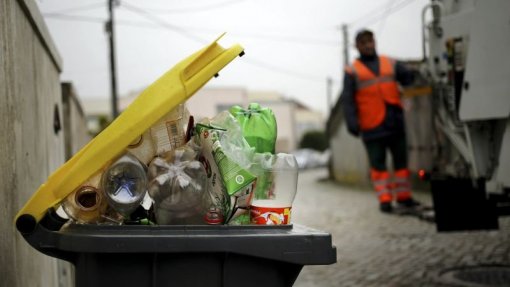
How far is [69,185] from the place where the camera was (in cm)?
196

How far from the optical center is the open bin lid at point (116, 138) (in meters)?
1.95

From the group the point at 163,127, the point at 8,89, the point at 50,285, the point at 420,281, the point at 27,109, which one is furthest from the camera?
the point at 420,281

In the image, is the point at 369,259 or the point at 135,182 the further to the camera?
the point at 369,259

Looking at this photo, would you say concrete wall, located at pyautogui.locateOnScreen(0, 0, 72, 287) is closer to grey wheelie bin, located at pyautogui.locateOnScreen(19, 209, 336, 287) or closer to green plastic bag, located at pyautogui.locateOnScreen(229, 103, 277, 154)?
grey wheelie bin, located at pyautogui.locateOnScreen(19, 209, 336, 287)

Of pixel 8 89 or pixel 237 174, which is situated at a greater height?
pixel 8 89

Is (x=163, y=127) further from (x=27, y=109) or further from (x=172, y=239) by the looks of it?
(x=27, y=109)

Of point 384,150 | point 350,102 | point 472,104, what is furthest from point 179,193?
point 384,150

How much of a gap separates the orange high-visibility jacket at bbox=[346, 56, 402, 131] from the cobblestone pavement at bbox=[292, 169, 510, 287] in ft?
4.04

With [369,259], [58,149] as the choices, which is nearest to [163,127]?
[58,149]

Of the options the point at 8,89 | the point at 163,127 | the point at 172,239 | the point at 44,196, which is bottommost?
the point at 172,239

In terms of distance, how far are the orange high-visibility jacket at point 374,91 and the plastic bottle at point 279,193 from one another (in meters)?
4.81

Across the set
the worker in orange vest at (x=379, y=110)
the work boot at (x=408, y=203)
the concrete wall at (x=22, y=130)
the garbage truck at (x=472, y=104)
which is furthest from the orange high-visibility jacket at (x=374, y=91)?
the concrete wall at (x=22, y=130)

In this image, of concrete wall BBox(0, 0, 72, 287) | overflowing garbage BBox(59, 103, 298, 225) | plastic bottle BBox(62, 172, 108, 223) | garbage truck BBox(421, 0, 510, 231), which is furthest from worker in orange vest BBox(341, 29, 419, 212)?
plastic bottle BBox(62, 172, 108, 223)

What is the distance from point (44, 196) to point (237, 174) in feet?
2.02
